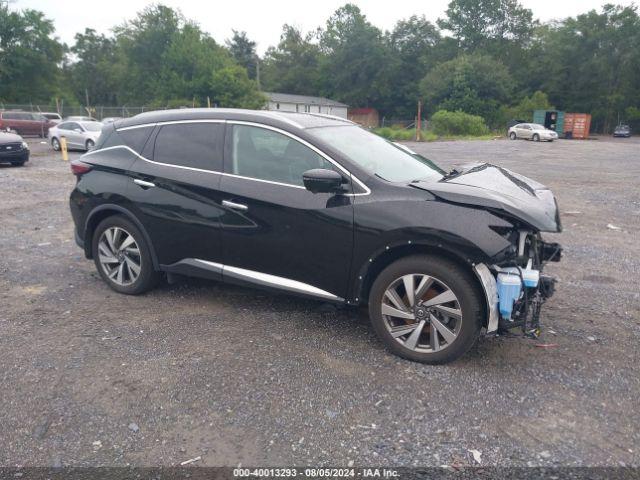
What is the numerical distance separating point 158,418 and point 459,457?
1743mm

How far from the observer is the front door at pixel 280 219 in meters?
3.85

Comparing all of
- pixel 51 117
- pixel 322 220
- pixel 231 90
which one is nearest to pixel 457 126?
pixel 231 90

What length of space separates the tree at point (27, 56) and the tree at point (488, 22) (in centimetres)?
5895

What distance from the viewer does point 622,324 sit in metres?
4.33

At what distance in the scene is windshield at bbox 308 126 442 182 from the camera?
4.04 metres

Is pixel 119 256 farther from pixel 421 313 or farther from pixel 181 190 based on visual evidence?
pixel 421 313

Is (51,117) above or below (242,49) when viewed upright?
below

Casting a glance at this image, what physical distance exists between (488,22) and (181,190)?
89041 millimetres

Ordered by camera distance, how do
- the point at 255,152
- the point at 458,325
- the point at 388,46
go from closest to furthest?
the point at 458,325 → the point at 255,152 → the point at 388,46

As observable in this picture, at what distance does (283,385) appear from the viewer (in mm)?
3398

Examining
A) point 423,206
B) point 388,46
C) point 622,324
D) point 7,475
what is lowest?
point 7,475

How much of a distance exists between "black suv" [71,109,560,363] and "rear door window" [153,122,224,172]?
0.4 inches

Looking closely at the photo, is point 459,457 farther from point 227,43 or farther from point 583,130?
point 227,43

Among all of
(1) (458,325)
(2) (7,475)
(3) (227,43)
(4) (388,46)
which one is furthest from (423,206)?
(3) (227,43)
